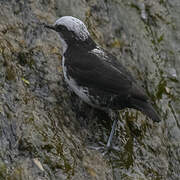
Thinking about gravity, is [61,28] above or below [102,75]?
above

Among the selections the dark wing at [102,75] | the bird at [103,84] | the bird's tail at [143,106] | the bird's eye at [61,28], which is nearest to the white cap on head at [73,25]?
the bird's eye at [61,28]

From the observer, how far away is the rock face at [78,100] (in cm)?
539

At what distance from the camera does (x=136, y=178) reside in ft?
19.9

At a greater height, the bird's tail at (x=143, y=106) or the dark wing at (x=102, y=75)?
the dark wing at (x=102, y=75)

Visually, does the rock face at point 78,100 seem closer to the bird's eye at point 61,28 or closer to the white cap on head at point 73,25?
the bird's eye at point 61,28

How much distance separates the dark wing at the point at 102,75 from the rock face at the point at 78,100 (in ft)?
1.41

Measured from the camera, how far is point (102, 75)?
6.13 meters

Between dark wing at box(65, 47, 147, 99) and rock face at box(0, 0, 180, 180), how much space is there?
43 centimetres

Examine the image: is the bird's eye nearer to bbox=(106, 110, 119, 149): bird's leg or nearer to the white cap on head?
the white cap on head

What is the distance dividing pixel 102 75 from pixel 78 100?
646mm

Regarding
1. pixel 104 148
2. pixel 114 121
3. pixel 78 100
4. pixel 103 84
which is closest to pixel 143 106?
pixel 114 121

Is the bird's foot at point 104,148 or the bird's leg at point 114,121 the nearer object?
the bird's foot at point 104,148

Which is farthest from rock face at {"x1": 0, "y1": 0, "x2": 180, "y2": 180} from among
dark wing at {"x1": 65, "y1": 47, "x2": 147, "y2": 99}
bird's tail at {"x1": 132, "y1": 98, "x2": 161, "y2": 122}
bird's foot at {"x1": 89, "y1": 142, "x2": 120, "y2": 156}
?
bird's tail at {"x1": 132, "y1": 98, "x2": 161, "y2": 122}

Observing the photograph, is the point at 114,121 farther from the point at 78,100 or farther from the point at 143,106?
the point at 78,100
